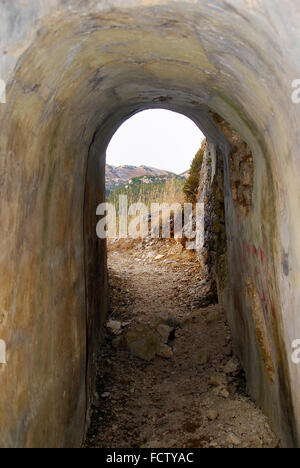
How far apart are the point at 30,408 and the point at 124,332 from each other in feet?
11.2

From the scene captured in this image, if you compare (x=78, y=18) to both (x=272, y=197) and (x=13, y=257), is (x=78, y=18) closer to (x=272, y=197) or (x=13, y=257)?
(x=13, y=257)

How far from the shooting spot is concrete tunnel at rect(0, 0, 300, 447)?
1.90 m

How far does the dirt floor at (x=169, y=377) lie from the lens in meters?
3.54

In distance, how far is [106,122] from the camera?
4.29 m

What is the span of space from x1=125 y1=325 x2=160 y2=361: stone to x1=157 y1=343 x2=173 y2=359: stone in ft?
0.14

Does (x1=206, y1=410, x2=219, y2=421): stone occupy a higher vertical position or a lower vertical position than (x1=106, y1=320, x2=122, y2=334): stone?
lower

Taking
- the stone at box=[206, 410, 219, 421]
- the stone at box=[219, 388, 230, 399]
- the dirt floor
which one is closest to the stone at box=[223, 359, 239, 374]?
the dirt floor

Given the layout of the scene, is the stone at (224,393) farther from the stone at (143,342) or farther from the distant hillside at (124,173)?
the distant hillside at (124,173)

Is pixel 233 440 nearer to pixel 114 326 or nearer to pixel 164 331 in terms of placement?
pixel 164 331

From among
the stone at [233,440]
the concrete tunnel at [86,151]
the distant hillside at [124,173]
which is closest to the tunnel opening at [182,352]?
the stone at [233,440]

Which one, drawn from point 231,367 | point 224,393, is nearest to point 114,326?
point 231,367

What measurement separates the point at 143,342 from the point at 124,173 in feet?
165

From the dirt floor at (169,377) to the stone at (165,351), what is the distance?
12 mm

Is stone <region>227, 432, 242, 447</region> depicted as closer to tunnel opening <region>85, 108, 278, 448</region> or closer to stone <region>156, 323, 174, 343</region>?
tunnel opening <region>85, 108, 278, 448</region>
